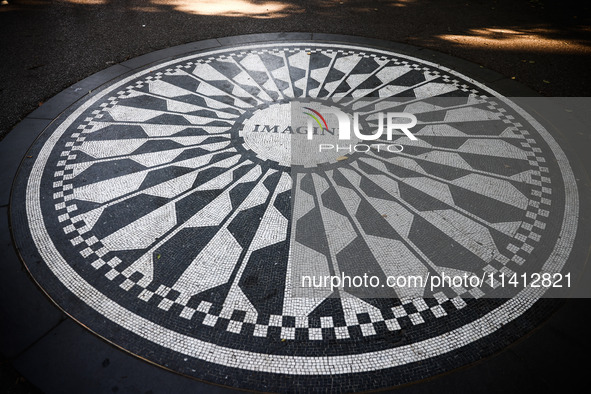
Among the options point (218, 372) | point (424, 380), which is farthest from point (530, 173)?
point (218, 372)

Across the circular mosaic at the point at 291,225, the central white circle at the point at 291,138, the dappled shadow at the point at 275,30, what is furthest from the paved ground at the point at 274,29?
the central white circle at the point at 291,138

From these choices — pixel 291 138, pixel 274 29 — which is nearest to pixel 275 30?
pixel 274 29

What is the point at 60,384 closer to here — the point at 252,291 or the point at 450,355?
the point at 252,291

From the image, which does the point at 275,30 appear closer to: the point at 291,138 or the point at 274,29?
the point at 274,29

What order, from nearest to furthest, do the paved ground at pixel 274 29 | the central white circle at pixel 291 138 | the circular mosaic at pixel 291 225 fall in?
the circular mosaic at pixel 291 225, the central white circle at pixel 291 138, the paved ground at pixel 274 29

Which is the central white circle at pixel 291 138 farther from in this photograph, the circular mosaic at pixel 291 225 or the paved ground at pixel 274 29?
the paved ground at pixel 274 29

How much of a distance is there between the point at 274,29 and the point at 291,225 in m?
5.98

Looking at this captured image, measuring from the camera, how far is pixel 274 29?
848 cm

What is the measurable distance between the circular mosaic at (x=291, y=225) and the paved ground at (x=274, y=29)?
1.29m

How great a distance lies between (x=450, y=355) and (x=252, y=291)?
185 cm

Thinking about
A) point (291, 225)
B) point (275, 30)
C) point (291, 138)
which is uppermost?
point (275, 30)

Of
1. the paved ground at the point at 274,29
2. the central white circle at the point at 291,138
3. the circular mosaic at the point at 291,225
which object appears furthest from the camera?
the paved ground at the point at 274,29

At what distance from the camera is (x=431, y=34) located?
824 cm

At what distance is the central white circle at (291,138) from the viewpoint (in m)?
5.17
